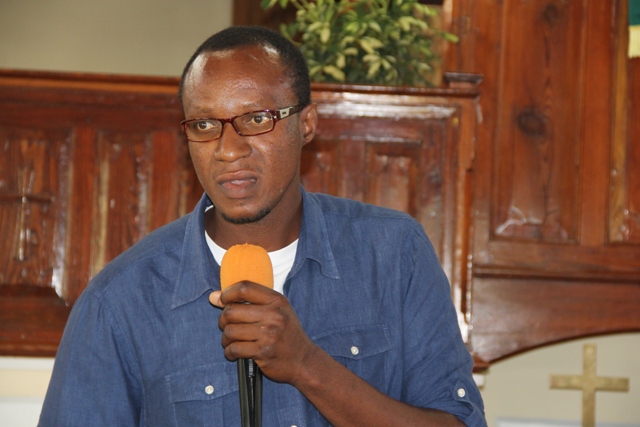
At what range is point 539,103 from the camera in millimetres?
3492

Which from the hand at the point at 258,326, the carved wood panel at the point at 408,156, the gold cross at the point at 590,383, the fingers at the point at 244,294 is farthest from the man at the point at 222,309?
the gold cross at the point at 590,383

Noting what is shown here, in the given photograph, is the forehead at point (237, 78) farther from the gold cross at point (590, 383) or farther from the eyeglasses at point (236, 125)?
the gold cross at point (590, 383)

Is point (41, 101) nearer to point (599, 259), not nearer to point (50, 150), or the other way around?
point (50, 150)

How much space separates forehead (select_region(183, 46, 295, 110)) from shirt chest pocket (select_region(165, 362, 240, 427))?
549 mm

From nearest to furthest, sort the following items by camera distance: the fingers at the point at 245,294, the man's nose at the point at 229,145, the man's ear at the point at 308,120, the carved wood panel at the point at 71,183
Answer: the fingers at the point at 245,294
the man's nose at the point at 229,145
the man's ear at the point at 308,120
the carved wood panel at the point at 71,183

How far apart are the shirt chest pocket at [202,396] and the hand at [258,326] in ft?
1.14

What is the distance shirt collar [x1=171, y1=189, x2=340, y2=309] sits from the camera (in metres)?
1.75

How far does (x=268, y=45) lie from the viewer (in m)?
1.80

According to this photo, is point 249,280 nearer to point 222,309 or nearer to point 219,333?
point 222,309

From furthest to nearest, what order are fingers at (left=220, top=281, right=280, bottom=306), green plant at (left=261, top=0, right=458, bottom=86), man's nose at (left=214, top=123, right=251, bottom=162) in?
green plant at (left=261, top=0, right=458, bottom=86) < man's nose at (left=214, top=123, right=251, bottom=162) < fingers at (left=220, top=281, right=280, bottom=306)

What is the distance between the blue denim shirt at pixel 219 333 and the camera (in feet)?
5.55

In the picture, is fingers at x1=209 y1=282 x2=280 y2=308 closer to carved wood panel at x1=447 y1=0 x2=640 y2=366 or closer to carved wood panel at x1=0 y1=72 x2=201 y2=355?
carved wood panel at x1=0 y1=72 x2=201 y2=355

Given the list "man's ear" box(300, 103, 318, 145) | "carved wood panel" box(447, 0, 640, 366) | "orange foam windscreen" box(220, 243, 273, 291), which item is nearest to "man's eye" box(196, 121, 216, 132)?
"man's ear" box(300, 103, 318, 145)

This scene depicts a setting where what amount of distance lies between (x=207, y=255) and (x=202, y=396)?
301 mm
